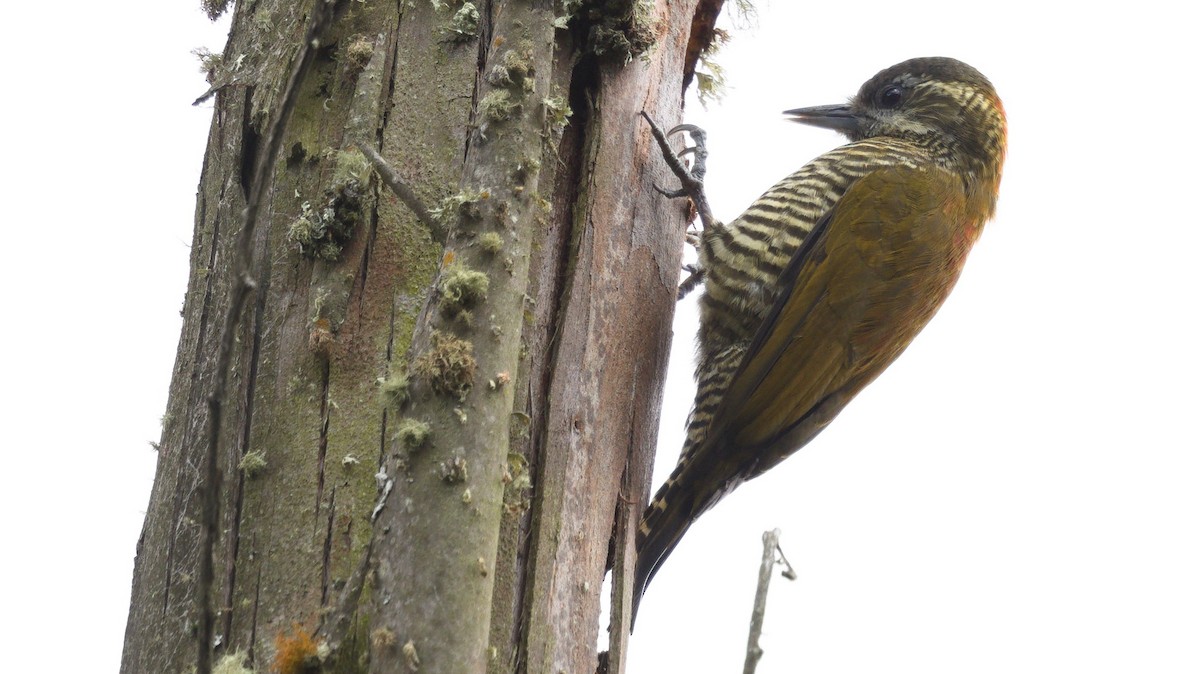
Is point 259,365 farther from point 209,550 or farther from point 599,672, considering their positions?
point 599,672

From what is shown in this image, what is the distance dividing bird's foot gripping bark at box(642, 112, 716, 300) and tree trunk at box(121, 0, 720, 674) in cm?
18

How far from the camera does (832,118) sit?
14.0ft

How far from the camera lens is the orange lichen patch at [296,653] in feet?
4.96

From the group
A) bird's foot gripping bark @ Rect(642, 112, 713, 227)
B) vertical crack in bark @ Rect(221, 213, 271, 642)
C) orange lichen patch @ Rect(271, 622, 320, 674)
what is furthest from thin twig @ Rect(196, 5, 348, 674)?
bird's foot gripping bark @ Rect(642, 112, 713, 227)

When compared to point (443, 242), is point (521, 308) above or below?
below

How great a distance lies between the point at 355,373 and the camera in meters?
1.80

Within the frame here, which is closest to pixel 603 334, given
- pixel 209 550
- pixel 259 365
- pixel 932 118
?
pixel 259 365

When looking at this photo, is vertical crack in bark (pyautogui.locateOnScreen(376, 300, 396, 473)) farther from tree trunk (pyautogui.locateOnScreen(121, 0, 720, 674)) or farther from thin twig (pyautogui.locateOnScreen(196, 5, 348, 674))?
thin twig (pyautogui.locateOnScreen(196, 5, 348, 674))

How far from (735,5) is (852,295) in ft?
3.25

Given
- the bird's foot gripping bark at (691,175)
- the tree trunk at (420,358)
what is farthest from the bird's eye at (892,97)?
the tree trunk at (420,358)

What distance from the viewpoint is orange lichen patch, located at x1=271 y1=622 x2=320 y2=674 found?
1.51 meters

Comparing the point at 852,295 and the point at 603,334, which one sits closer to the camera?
the point at 603,334

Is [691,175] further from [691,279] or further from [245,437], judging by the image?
[245,437]

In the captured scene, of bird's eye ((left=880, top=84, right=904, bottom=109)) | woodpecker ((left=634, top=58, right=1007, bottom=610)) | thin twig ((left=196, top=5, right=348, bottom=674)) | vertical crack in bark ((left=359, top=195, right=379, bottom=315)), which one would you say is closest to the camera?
thin twig ((left=196, top=5, right=348, bottom=674))
